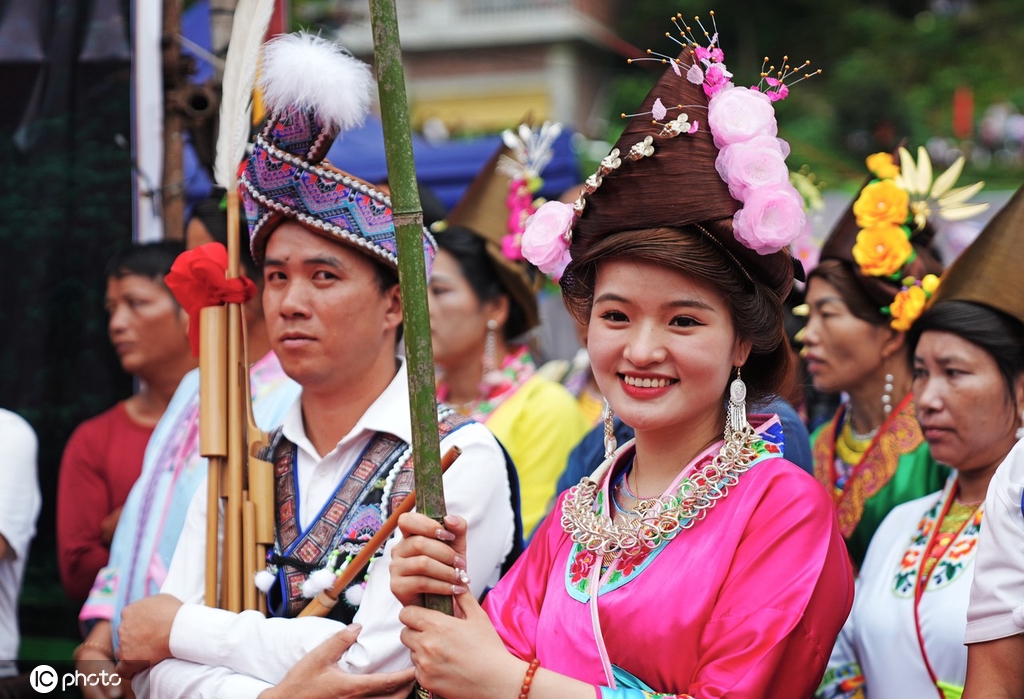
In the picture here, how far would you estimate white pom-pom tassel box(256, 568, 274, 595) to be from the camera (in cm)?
262

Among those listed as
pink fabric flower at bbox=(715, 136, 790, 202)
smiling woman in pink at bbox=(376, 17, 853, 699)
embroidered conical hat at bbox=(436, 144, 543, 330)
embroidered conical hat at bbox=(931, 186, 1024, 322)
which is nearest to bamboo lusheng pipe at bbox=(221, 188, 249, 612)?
smiling woman in pink at bbox=(376, 17, 853, 699)

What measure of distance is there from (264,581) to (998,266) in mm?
2019

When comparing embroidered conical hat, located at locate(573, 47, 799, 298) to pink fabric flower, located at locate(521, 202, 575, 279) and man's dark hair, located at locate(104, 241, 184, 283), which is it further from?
man's dark hair, located at locate(104, 241, 184, 283)

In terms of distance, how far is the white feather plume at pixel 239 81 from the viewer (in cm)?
271

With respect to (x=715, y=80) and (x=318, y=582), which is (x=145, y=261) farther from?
(x=715, y=80)

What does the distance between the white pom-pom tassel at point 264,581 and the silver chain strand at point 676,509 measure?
30.1 inches

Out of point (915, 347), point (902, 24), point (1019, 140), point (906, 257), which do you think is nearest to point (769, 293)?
point (915, 347)

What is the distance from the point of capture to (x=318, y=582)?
2543mm

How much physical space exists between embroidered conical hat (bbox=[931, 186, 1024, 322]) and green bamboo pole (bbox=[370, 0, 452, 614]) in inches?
69.3

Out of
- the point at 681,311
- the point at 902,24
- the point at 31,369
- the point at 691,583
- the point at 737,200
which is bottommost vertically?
the point at 691,583

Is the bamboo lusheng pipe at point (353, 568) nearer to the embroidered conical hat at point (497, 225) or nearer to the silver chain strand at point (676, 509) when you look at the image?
the silver chain strand at point (676, 509)

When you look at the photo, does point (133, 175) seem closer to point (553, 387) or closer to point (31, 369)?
point (31, 369)

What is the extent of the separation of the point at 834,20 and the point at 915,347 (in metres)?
22.5

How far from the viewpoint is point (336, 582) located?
98.3 inches
